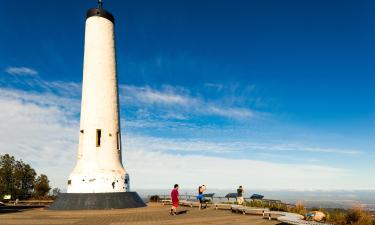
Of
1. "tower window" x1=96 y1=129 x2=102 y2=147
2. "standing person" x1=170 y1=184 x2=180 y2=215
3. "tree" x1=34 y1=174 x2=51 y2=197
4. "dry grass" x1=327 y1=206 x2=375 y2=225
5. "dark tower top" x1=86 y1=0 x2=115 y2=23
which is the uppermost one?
"dark tower top" x1=86 y1=0 x2=115 y2=23

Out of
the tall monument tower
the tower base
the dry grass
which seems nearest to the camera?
the dry grass

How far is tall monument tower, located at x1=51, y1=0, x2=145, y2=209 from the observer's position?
22.0m

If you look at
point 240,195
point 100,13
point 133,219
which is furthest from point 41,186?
point 133,219

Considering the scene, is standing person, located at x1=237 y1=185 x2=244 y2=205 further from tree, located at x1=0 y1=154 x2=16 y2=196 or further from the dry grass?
tree, located at x1=0 y1=154 x2=16 y2=196

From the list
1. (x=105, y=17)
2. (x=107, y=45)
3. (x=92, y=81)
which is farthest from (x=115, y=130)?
(x=105, y=17)

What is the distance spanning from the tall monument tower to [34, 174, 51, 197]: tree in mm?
16974

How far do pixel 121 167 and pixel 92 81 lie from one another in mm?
6013

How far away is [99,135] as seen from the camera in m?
23.5

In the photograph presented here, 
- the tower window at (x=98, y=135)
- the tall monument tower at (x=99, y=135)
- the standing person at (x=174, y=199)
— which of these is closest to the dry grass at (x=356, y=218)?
the standing person at (x=174, y=199)

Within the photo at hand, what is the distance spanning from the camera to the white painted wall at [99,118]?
22500mm

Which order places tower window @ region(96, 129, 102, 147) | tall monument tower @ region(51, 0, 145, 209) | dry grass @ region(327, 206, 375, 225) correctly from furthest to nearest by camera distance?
tower window @ region(96, 129, 102, 147) < tall monument tower @ region(51, 0, 145, 209) < dry grass @ region(327, 206, 375, 225)

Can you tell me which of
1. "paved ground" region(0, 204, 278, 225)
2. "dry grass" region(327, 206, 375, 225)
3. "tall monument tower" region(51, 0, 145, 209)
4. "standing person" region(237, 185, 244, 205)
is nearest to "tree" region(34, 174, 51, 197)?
"tall monument tower" region(51, 0, 145, 209)

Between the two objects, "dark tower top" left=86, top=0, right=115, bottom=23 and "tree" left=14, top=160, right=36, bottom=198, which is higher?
"dark tower top" left=86, top=0, right=115, bottom=23

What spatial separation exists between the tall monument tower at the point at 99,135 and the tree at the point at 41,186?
16974mm
